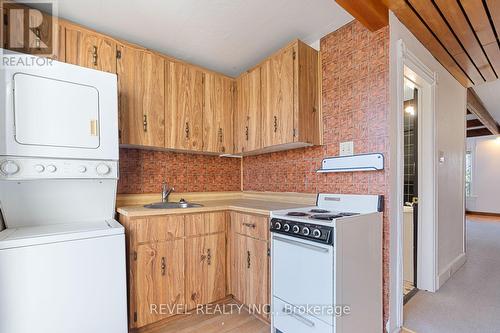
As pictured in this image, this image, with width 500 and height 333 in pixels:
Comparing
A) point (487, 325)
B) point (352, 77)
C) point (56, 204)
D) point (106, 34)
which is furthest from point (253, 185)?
point (487, 325)

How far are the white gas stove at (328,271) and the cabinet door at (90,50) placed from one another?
1827mm

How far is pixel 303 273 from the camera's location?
1.51 meters

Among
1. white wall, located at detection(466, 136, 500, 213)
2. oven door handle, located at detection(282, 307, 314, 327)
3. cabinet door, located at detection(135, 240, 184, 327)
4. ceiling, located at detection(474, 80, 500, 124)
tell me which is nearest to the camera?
oven door handle, located at detection(282, 307, 314, 327)

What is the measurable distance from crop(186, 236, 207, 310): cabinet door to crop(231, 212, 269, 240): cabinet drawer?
0.33 meters

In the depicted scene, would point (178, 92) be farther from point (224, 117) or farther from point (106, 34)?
point (106, 34)

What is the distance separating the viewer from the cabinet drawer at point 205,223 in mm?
2043

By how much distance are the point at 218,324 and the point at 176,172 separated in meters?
1.51

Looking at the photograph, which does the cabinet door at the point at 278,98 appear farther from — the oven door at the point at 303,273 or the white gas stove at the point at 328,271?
the oven door at the point at 303,273

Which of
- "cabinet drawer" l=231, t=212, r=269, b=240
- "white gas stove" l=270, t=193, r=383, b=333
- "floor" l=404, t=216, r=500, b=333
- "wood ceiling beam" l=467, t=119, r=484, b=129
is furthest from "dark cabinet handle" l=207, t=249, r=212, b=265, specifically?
"wood ceiling beam" l=467, t=119, r=484, b=129

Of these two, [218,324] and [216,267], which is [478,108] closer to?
[216,267]

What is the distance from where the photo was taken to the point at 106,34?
2.04m

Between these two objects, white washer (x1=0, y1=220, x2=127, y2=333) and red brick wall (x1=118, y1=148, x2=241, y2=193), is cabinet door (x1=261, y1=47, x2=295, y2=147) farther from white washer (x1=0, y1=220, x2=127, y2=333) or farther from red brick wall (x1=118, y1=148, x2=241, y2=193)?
white washer (x1=0, y1=220, x2=127, y2=333)

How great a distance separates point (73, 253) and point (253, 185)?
194 cm

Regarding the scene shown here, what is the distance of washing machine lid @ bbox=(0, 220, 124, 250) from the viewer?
1.27m
